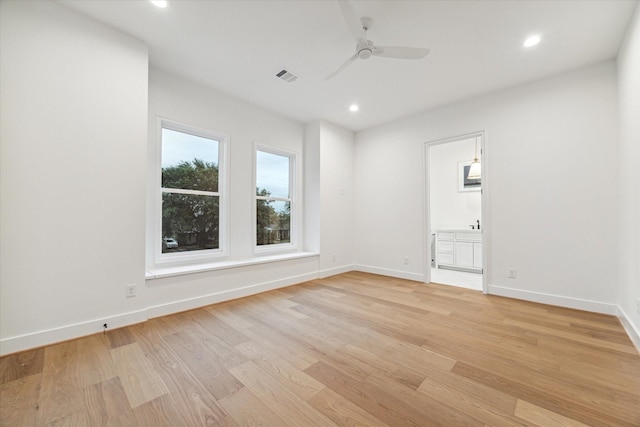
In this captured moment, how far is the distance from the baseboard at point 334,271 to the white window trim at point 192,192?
1.74 m

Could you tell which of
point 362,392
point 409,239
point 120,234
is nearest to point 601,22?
point 409,239

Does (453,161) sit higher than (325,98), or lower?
lower

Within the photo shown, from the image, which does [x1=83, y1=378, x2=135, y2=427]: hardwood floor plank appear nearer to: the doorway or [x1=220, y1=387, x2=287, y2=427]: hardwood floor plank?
[x1=220, y1=387, x2=287, y2=427]: hardwood floor plank

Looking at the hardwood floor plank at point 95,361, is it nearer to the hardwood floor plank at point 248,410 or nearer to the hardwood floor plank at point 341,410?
the hardwood floor plank at point 248,410

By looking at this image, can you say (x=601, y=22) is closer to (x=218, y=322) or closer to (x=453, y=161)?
(x=453, y=161)

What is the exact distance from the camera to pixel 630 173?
2365mm

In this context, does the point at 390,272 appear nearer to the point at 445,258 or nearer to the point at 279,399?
the point at 445,258

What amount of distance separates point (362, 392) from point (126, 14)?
11.8 ft

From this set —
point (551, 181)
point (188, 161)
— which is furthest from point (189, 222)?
point (551, 181)

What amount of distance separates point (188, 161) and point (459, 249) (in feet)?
17.2

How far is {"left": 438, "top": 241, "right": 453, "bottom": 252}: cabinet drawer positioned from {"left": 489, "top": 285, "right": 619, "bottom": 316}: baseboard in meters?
1.90

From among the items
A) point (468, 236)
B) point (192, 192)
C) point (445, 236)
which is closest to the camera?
point (192, 192)

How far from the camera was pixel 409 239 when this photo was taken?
176 inches

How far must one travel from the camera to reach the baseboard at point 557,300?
2832mm
